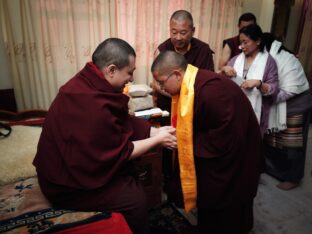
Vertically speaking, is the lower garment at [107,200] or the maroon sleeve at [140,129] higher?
the maroon sleeve at [140,129]

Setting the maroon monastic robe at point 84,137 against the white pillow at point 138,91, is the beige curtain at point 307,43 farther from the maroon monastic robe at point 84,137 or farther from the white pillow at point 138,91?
the maroon monastic robe at point 84,137

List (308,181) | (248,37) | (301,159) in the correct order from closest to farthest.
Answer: (248,37) < (301,159) < (308,181)

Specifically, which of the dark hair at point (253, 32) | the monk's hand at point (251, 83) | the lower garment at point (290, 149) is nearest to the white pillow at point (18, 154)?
the monk's hand at point (251, 83)

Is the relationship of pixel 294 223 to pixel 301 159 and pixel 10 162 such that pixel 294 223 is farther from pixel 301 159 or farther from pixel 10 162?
pixel 10 162

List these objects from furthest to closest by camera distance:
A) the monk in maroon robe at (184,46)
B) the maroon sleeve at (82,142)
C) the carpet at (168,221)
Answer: the monk in maroon robe at (184,46)
the carpet at (168,221)
the maroon sleeve at (82,142)

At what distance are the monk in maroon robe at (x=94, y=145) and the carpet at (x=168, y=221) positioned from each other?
0.49 m

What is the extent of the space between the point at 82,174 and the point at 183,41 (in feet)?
4.32

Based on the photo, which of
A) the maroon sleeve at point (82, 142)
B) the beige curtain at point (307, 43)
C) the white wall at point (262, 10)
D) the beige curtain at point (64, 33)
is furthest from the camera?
the beige curtain at point (307, 43)

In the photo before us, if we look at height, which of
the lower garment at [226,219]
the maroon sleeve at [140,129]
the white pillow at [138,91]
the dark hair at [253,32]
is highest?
the dark hair at [253,32]

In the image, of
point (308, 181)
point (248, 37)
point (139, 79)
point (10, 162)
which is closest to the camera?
point (10, 162)

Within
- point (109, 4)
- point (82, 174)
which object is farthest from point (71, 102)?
point (109, 4)

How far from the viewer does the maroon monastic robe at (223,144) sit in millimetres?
1234

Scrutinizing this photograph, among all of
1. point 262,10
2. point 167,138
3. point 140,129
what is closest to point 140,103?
point 140,129

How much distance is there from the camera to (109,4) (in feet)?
7.49
